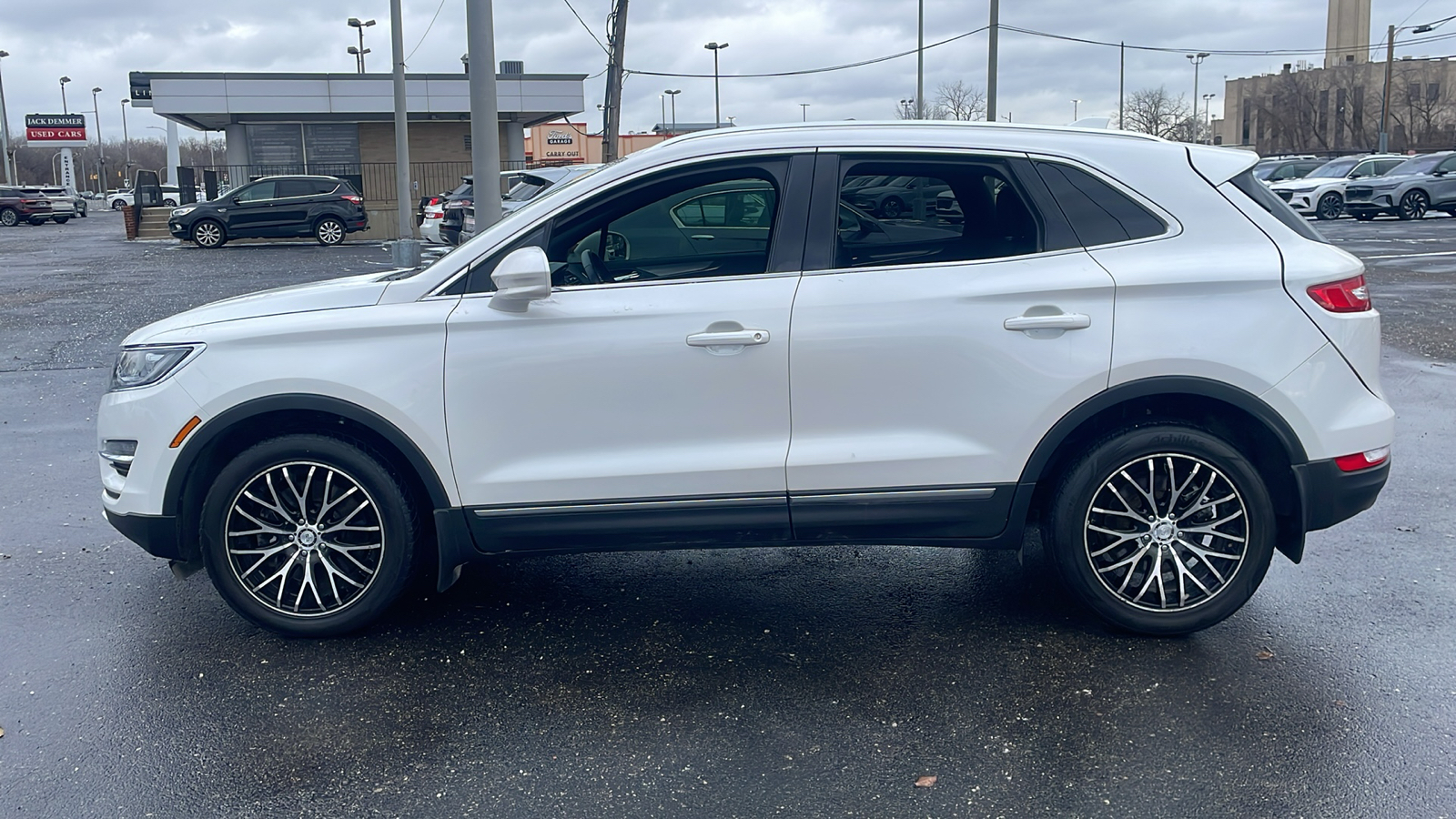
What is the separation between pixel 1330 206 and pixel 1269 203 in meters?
31.8

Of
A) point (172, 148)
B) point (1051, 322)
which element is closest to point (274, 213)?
point (1051, 322)

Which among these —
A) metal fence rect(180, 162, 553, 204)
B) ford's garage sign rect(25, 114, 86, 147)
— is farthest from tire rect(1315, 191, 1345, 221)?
ford's garage sign rect(25, 114, 86, 147)

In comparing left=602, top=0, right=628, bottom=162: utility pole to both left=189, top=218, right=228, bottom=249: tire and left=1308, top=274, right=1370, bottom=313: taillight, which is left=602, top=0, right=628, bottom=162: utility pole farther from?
left=1308, top=274, right=1370, bottom=313: taillight

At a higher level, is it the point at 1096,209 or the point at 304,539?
the point at 1096,209

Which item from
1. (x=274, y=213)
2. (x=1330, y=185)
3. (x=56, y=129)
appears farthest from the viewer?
(x=56, y=129)

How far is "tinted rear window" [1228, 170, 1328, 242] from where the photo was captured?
4.29 meters

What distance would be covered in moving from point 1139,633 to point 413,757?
2546mm

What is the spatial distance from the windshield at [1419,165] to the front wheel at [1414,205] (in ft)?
2.57

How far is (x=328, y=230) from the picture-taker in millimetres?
30406

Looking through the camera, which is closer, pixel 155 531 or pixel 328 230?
pixel 155 531

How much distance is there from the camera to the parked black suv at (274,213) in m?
29.5

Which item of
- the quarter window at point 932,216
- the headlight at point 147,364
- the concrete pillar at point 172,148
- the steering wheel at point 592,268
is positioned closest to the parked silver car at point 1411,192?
the quarter window at point 932,216

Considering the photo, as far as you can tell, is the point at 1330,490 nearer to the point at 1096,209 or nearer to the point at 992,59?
the point at 1096,209

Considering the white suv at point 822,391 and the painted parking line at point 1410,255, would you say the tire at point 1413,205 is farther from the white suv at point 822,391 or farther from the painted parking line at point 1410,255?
the white suv at point 822,391
